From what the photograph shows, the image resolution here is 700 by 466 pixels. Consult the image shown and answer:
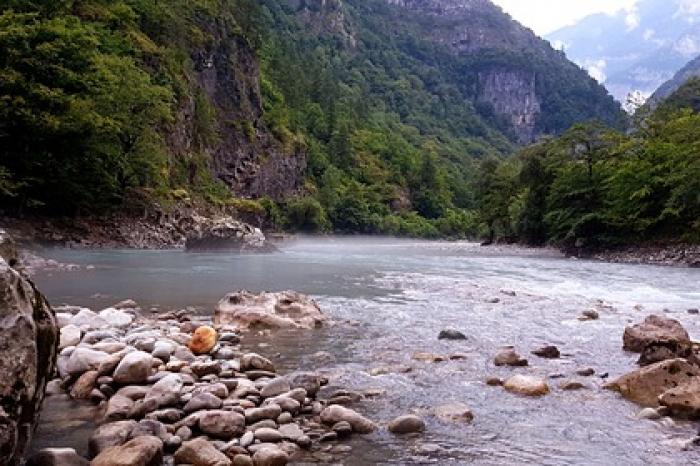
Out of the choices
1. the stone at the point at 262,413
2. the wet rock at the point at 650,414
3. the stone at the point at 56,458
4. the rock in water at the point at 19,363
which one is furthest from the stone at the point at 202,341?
the wet rock at the point at 650,414

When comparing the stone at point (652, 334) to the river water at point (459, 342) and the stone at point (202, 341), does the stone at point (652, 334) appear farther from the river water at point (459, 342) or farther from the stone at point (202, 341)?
the stone at point (202, 341)

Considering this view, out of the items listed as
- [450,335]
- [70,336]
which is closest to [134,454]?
[70,336]

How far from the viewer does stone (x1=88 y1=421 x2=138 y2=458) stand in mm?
5672

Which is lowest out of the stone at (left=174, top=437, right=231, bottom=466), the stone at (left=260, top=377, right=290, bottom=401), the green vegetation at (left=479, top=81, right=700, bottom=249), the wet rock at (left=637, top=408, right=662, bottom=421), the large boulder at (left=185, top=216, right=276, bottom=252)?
the large boulder at (left=185, top=216, right=276, bottom=252)

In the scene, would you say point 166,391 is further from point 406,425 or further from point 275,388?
point 406,425

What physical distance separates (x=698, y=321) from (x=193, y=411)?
12672mm

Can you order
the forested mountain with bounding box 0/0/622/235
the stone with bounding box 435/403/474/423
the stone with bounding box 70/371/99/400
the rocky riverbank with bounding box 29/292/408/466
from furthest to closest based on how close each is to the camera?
the forested mountain with bounding box 0/0/622/235, the stone with bounding box 70/371/99/400, the stone with bounding box 435/403/474/423, the rocky riverbank with bounding box 29/292/408/466

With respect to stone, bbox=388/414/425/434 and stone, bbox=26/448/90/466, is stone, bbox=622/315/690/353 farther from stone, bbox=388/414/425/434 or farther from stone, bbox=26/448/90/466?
stone, bbox=26/448/90/466

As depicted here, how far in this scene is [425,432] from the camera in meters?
6.62

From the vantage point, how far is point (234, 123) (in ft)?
244

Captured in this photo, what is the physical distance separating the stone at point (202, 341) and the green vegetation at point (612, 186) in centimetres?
3781

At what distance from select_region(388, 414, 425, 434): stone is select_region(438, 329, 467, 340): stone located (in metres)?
4.87

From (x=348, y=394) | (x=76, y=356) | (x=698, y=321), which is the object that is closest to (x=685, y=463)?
(x=348, y=394)

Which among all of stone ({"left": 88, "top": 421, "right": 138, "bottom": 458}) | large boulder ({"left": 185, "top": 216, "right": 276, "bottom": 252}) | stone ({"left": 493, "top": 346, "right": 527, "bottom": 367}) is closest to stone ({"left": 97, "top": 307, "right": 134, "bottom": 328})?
stone ({"left": 88, "top": 421, "right": 138, "bottom": 458})
